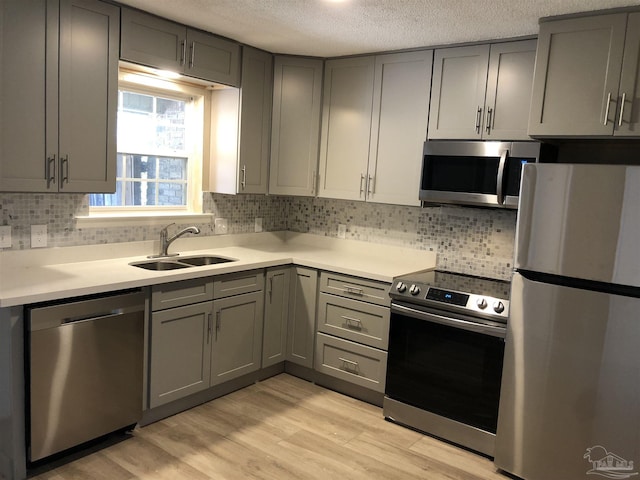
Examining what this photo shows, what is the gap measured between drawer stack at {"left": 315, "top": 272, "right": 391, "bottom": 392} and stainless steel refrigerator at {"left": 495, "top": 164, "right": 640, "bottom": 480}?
0.85 meters

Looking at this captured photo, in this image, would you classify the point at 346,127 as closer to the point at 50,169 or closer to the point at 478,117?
the point at 478,117

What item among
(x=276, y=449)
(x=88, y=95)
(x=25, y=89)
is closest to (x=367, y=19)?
(x=88, y=95)

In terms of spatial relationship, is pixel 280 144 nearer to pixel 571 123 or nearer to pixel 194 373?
pixel 194 373

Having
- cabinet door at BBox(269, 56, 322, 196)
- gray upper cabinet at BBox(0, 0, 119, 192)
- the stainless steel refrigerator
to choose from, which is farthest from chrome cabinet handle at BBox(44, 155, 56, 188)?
the stainless steel refrigerator

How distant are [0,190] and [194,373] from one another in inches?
56.7

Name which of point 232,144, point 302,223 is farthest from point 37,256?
point 302,223

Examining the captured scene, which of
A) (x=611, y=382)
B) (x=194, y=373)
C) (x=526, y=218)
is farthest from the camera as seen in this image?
(x=194, y=373)

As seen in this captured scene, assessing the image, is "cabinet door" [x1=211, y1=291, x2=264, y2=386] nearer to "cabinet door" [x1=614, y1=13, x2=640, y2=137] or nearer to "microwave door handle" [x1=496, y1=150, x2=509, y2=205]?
"microwave door handle" [x1=496, y1=150, x2=509, y2=205]

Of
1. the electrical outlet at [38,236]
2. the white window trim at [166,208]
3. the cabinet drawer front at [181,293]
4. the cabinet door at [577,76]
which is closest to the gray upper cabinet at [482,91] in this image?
the cabinet door at [577,76]

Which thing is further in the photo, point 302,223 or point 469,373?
point 302,223

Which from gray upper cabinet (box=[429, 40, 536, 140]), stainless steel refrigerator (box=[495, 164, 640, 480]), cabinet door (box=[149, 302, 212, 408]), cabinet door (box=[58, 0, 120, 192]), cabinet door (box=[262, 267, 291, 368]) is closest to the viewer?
stainless steel refrigerator (box=[495, 164, 640, 480])

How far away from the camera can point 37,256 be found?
2855 millimetres

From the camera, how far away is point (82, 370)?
2.50 metres

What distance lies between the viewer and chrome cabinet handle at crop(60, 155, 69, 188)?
2.65 metres
